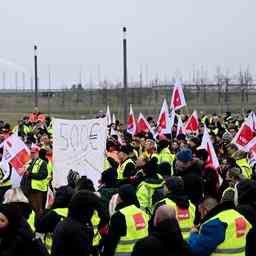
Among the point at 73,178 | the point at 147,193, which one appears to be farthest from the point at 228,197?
the point at 73,178

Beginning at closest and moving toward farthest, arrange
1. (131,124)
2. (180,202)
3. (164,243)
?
(164,243) → (180,202) → (131,124)

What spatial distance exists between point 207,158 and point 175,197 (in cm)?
529

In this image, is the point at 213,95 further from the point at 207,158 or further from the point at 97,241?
the point at 97,241

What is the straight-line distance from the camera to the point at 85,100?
6469 centimetres

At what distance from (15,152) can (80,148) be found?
1.69 meters

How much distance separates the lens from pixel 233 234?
277 inches

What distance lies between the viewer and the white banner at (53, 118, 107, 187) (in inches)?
473

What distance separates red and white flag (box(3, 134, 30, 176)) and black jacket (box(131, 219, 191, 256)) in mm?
7428

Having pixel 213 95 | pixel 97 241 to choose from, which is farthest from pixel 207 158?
pixel 213 95

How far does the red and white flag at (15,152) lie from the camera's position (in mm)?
13250

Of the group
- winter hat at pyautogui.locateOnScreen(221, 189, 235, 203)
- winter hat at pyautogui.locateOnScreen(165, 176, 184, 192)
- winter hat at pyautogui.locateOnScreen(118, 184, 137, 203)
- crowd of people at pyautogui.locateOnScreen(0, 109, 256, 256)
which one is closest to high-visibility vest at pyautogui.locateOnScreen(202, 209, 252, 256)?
crowd of people at pyautogui.locateOnScreen(0, 109, 256, 256)

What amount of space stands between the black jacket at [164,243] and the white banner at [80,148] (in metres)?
5.76

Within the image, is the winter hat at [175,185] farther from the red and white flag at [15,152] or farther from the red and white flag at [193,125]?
the red and white flag at [193,125]

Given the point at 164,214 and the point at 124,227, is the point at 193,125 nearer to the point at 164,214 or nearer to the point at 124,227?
the point at 124,227
